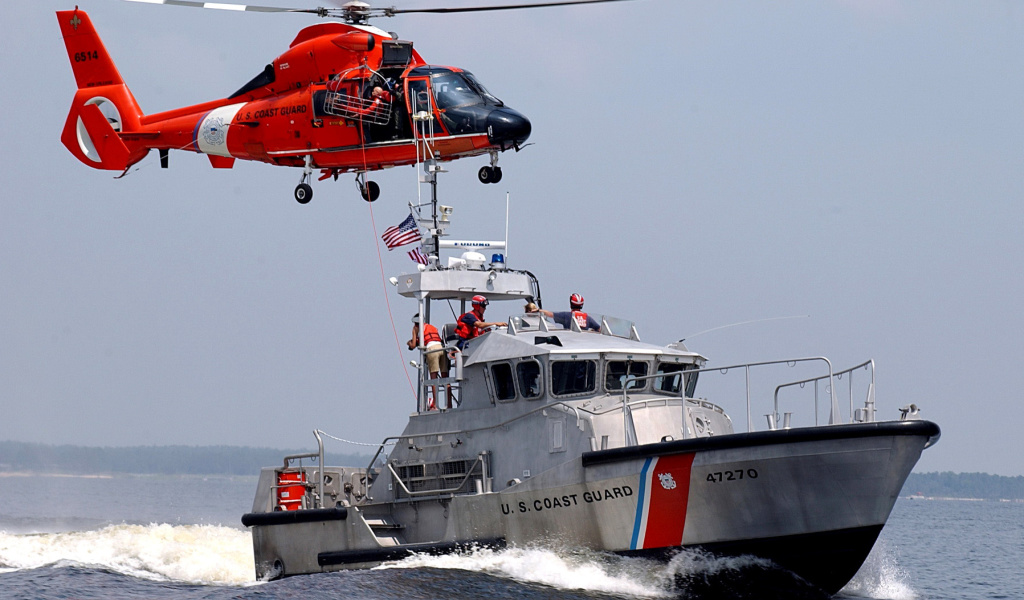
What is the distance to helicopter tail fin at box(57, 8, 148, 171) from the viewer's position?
25.2m

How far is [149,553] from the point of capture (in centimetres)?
1930

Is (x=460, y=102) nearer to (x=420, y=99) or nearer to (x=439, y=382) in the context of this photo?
(x=420, y=99)

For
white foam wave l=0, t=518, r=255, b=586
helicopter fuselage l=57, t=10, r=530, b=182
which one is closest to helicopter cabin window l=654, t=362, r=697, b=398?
white foam wave l=0, t=518, r=255, b=586

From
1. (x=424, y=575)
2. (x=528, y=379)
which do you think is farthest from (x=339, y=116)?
(x=424, y=575)

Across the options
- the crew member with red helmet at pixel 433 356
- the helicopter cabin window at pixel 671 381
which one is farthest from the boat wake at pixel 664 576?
the crew member with red helmet at pixel 433 356

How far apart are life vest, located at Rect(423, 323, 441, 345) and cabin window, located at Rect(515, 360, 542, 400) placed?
1.75 meters

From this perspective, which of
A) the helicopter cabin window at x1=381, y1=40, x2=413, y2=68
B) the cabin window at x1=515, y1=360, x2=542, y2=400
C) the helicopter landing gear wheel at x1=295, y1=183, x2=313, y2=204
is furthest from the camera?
the helicopter landing gear wheel at x1=295, y1=183, x2=313, y2=204

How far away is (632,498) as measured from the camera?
13.4 m

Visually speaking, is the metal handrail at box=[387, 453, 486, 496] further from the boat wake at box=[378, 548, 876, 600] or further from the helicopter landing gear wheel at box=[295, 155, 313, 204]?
the helicopter landing gear wheel at box=[295, 155, 313, 204]

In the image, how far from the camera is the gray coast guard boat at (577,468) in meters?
12.9

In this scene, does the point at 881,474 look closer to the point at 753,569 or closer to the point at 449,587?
the point at 753,569

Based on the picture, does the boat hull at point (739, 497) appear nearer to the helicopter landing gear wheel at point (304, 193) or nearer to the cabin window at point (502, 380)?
the cabin window at point (502, 380)

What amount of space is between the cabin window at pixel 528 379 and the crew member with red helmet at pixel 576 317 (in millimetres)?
1356

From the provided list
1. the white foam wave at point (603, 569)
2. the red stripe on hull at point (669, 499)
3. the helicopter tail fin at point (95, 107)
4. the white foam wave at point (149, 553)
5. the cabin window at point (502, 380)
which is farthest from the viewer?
the helicopter tail fin at point (95, 107)
